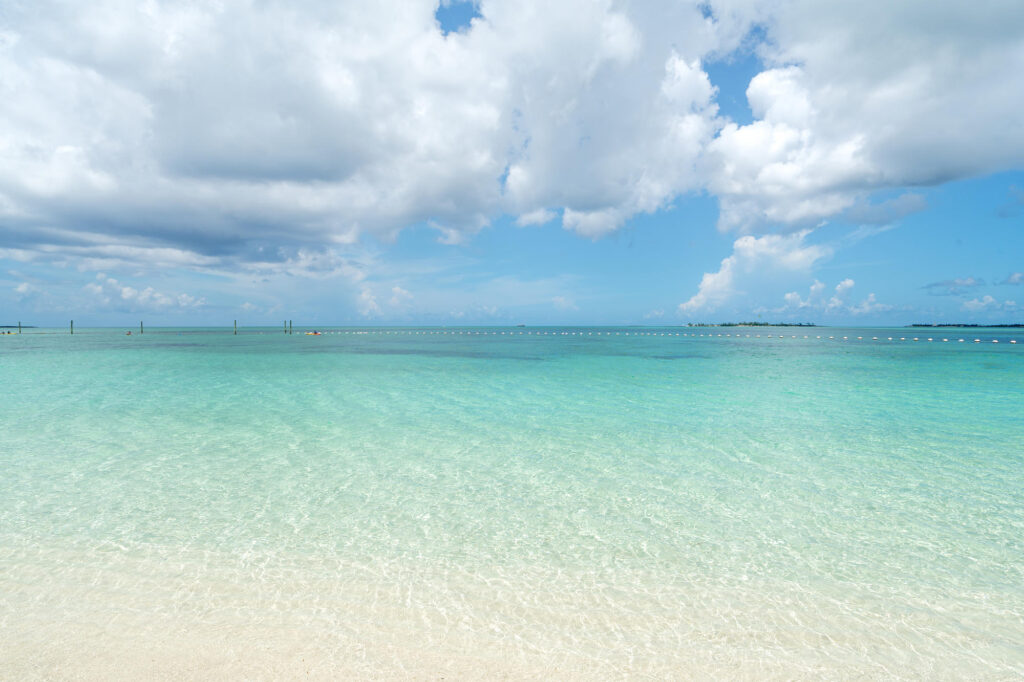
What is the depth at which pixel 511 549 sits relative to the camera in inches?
219

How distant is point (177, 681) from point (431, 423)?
9.23 meters

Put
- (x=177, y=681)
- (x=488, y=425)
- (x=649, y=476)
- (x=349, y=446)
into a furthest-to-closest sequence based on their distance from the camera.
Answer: (x=488, y=425) < (x=349, y=446) < (x=649, y=476) < (x=177, y=681)

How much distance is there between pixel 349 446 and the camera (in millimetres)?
10203

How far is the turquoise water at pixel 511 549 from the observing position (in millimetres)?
3768

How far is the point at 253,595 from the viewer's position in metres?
4.54

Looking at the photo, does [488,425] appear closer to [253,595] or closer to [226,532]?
[226,532]

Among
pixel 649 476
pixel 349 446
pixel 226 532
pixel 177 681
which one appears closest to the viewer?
pixel 177 681

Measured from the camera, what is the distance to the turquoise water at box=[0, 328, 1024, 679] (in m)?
3.77

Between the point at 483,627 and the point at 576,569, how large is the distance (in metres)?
1.30

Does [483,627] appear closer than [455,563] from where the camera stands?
Yes

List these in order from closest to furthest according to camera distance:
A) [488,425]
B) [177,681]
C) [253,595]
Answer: [177,681] < [253,595] < [488,425]

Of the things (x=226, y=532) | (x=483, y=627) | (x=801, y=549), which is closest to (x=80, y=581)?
(x=226, y=532)

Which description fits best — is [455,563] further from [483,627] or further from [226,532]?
[226,532]

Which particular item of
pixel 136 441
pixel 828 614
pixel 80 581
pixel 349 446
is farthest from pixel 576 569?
pixel 136 441
